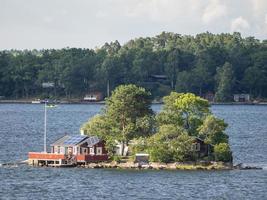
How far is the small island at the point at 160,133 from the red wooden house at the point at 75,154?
30.1 inches

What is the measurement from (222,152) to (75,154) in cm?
1398

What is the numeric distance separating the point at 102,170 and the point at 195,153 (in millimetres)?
8374

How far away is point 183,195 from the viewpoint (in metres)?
92.8

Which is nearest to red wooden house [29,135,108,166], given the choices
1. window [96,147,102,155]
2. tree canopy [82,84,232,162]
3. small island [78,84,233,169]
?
window [96,147,102,155]

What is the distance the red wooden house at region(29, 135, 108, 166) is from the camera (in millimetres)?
109875

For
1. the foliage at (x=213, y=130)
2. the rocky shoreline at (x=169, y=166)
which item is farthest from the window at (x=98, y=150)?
the foliage at (x=213, y=130)

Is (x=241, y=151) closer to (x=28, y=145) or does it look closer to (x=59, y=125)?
(x=28, y=145)

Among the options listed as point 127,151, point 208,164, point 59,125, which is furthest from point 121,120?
point 59,125

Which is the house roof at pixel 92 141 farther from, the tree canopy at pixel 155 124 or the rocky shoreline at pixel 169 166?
the rocky shoreline at pixel 169 166

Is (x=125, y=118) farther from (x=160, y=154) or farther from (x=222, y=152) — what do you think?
(x=222, y=152)

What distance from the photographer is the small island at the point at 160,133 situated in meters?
106

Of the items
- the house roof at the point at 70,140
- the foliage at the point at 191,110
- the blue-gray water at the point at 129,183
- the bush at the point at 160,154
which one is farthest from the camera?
the house roof at the point at 70,140

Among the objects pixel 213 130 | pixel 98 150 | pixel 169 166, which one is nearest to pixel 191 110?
pixel 213 130

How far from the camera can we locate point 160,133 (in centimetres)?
10756
